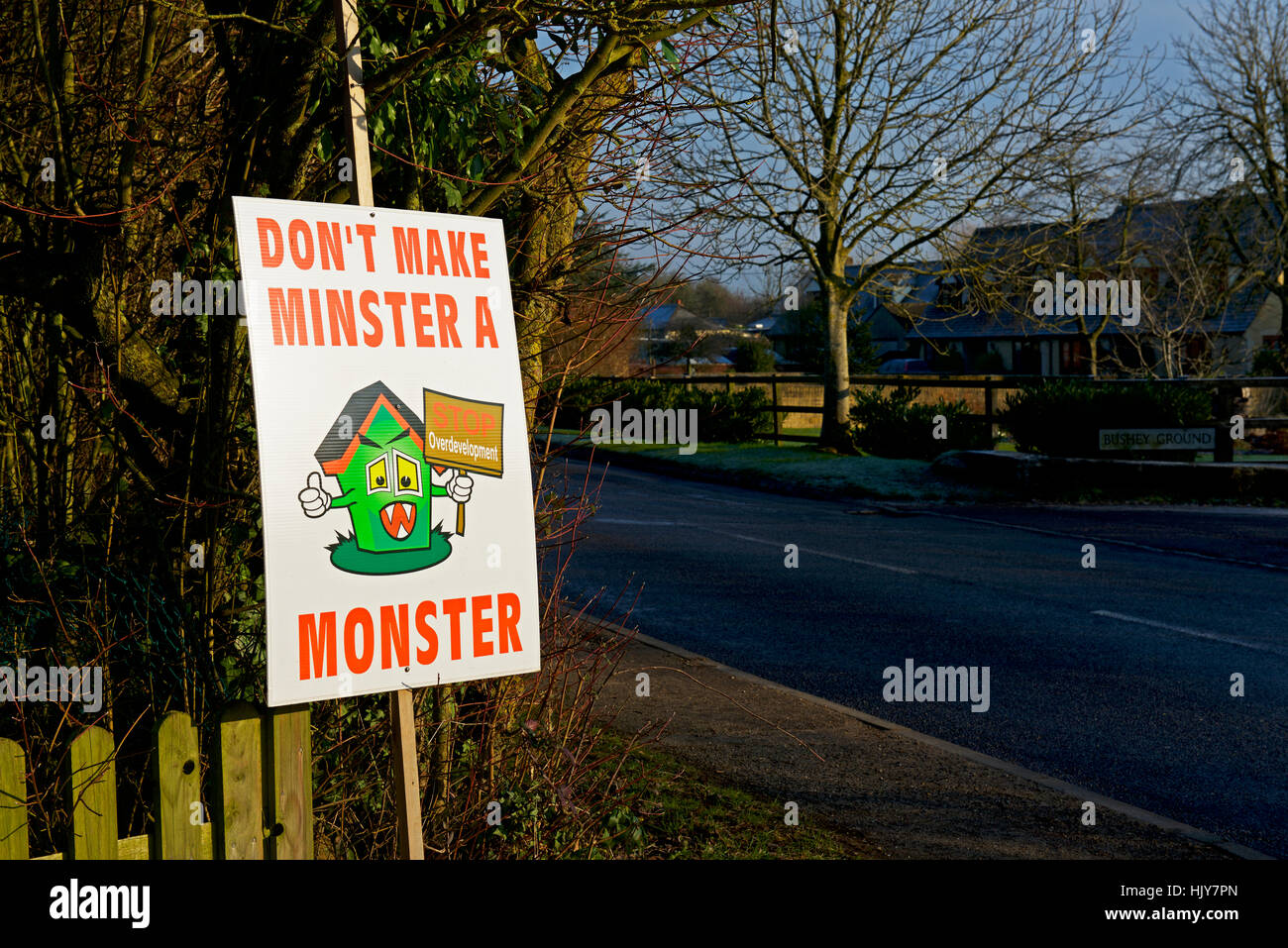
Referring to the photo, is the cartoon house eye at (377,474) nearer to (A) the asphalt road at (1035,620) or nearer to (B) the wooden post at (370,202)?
(B) the wooden post at (370,202)

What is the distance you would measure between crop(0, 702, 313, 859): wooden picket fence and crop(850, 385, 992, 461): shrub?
745 inches

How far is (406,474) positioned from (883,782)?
3.29 meters

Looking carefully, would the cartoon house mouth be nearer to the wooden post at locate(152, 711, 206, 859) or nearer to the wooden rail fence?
the wooden post at locate(152, 711, 206, 859)

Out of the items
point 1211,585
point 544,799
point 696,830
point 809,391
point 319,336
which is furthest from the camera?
point 809,391

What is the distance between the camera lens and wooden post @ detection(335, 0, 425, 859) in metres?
3.04

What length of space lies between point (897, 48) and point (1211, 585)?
471 inches

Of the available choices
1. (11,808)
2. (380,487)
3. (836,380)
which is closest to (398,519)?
(380,487)

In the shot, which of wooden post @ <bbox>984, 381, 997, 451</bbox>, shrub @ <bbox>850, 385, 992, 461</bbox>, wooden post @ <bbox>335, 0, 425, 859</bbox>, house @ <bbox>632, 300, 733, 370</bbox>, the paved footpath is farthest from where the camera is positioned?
house @ <bbox>632, 300, 733, 370</bbox>

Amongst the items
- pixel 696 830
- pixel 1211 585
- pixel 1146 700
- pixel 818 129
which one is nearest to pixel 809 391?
pixel 818 129

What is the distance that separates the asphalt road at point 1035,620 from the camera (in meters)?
6.07

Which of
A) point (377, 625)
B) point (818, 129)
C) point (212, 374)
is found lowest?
point (377, 625)

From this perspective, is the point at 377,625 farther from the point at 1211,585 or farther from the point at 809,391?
the point at 809,391

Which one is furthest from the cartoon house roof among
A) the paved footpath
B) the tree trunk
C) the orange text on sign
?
the tree trunk

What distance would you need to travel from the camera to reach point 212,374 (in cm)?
383
